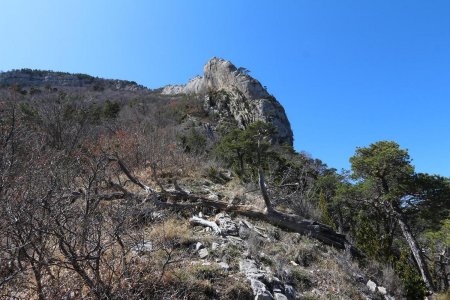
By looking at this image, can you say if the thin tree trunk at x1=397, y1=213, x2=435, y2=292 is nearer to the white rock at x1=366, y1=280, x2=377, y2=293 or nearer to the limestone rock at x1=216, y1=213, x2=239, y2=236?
the white rock at x1=366, y1=280, x2=377, y2=293

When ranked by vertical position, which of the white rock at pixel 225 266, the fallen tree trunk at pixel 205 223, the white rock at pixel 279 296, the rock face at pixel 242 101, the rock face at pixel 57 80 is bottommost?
the white rock at pixel 279 296

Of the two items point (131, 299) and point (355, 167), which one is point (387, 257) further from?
point (131, 299)

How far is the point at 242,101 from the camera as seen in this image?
4381 cm

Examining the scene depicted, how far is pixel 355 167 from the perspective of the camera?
1398cm

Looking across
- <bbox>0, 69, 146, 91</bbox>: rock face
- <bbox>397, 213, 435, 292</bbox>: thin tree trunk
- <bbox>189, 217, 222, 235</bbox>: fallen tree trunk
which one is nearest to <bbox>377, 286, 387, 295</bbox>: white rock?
<bbox>189, 217, 222, 235</bbox>: fallen tree trunk

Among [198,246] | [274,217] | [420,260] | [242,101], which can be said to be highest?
[242,101]

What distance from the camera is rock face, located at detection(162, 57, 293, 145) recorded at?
1602 inches

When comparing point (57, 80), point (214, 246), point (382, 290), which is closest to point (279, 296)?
point (214, 246)

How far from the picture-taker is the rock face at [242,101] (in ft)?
134

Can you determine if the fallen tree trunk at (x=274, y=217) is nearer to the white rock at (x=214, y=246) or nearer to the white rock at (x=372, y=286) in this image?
the white rock at (x=372, y=286)

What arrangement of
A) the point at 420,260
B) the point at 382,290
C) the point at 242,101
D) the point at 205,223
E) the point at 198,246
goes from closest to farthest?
the point at 198,246, the point at 382,290, the point at 205,223, the point at 420,260, the point at 242,101

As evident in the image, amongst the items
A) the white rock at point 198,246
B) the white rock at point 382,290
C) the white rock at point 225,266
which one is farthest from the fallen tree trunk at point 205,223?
the white rock at point 382,290

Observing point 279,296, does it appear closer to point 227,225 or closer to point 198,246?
point 198,246

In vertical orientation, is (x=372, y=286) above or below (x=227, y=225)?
below
